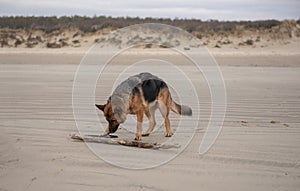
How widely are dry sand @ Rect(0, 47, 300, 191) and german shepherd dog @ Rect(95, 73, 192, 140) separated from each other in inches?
26.6

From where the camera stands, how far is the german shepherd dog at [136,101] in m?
6.43

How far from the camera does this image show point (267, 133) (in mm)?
7188

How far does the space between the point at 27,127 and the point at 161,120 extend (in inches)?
107

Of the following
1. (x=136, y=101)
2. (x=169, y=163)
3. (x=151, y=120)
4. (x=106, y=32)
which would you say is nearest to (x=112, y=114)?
(x=136, y=101)

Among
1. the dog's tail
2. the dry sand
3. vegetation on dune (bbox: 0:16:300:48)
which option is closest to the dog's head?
the dry sand

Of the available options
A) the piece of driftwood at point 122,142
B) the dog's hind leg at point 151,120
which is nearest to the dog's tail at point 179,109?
the dog's hind leg at point 151,120

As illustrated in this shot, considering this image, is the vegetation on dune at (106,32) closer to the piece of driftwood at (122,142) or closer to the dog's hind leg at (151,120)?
the dog's hind leg at (151,120)

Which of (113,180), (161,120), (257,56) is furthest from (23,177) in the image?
(257,56)

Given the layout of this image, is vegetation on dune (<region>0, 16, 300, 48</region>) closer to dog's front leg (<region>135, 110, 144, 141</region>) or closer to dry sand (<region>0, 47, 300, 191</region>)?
dry sand (<region>0, 47, 300, 191</region>)

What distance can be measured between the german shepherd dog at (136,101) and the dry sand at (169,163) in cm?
68

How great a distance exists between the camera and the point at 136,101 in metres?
6.61

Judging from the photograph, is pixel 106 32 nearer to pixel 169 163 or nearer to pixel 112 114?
pixel 112 114

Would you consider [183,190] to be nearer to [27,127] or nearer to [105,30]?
[27,127]

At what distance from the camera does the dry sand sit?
477 cm
